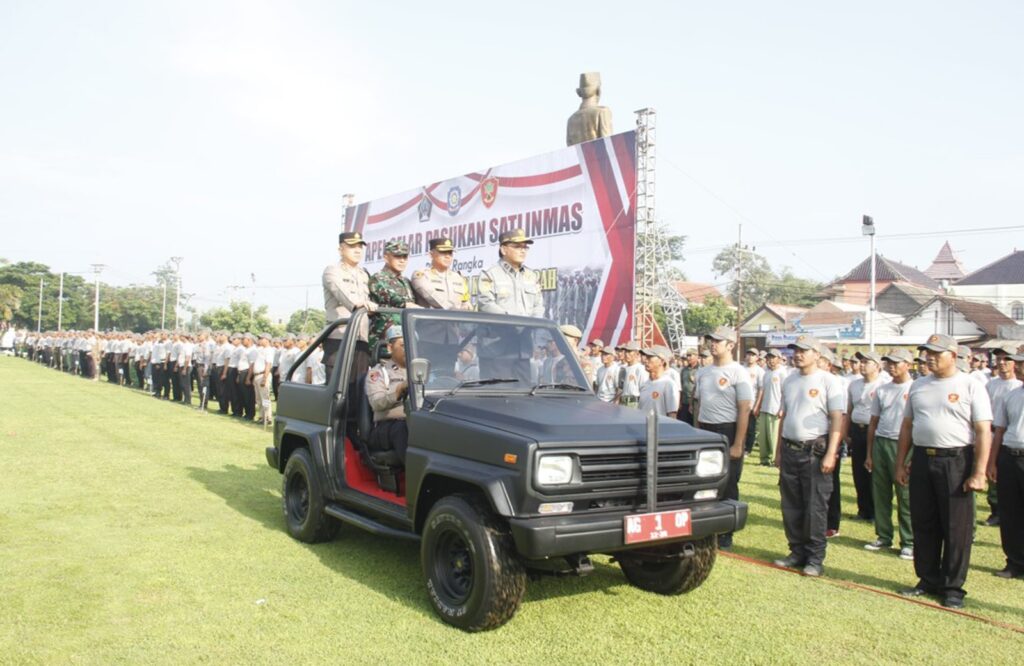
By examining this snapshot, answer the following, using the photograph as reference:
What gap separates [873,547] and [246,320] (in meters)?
55.9

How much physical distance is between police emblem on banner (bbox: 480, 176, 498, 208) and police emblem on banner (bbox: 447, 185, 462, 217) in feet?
4.23

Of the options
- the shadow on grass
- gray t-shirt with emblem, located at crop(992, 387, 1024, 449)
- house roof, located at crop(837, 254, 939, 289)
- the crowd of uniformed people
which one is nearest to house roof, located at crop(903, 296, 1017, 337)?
house roof, located at crop(837, 254, 939, 289)

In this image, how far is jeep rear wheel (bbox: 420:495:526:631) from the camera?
14.1 ft

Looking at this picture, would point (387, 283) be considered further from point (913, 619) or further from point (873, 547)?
point (873, 547)

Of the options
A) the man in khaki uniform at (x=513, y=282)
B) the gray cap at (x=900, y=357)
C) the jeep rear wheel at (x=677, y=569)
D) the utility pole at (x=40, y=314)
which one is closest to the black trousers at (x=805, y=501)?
the jeep rear wheel at (x=677, y=569)

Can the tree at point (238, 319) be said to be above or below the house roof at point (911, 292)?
below

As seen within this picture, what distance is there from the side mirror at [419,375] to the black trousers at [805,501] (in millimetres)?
3229

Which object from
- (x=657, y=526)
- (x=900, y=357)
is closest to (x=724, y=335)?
(x=900, y=357)

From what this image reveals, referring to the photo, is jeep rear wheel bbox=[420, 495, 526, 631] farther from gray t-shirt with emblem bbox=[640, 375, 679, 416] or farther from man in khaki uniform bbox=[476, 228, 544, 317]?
gray t-shirt with emblem bbox=[640, 375, 679, 416]

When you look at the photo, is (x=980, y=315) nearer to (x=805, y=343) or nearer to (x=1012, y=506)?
(x=1012, y=506)

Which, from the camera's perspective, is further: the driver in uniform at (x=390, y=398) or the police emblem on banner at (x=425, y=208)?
the police emblem on banner at (x=425, y=208)

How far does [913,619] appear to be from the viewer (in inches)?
200

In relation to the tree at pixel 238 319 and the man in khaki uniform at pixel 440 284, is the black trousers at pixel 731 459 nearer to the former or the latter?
the man in khaki uniform at pixel 440 284

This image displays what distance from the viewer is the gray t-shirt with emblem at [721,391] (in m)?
7.04
